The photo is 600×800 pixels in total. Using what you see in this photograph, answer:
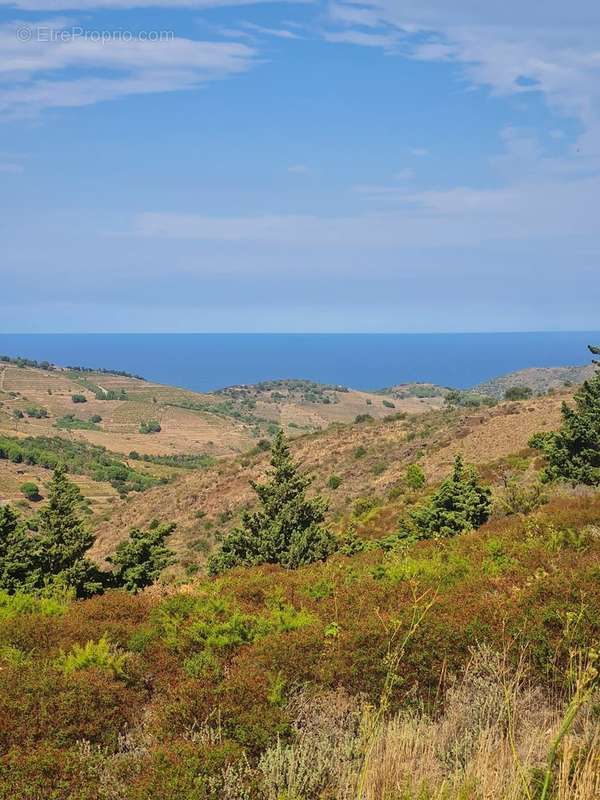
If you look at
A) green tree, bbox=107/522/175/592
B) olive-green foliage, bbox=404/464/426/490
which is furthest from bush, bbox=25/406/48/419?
green tree, bbox=107/522/175/592

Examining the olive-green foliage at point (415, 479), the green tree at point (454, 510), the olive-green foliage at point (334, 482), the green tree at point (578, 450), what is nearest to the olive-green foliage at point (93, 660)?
the green tree at point (454, 510)

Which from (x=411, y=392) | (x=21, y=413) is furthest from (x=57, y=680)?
(x=411, y=392)

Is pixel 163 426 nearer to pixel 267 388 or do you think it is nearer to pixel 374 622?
pixel 267 388

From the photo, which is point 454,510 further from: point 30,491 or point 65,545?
point 30,491

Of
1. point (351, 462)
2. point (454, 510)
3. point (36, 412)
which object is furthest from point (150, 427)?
point (454, 510)

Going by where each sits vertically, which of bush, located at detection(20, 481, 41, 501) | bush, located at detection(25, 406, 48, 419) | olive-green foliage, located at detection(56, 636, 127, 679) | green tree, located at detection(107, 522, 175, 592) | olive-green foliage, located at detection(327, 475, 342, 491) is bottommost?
bush, located at detection(20, 481, 41, 501)

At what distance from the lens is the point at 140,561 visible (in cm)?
1756

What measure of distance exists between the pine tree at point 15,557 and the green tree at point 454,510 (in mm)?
10335

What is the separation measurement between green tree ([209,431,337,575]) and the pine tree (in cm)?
515

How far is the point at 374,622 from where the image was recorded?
8328mm

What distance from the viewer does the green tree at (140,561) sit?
17.1 meters

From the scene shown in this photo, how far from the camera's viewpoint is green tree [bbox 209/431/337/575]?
19.5 meters

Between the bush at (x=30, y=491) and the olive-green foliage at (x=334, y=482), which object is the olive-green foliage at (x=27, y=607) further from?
the bush at (x=30, y=491)

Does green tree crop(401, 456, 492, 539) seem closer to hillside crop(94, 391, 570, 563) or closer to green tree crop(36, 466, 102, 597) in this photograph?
green tree crop(36, 466, 102, 597)
